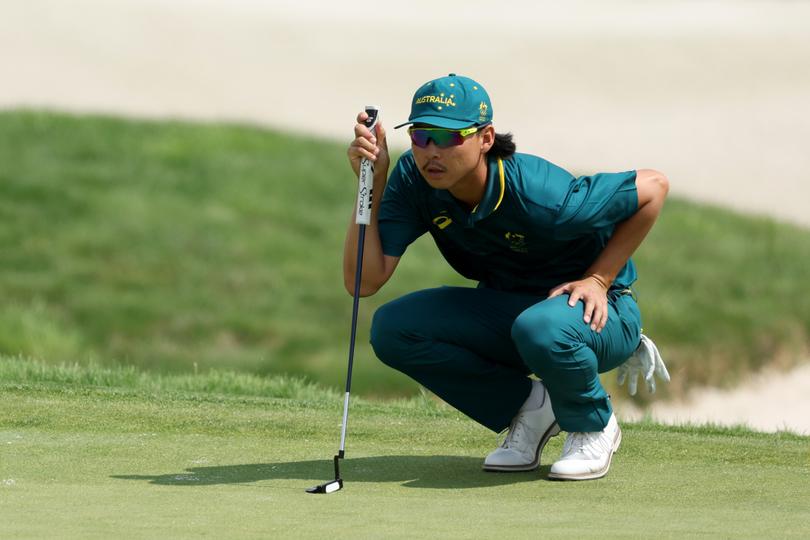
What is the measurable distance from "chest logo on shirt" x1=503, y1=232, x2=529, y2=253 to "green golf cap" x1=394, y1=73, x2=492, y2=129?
0.32 metres

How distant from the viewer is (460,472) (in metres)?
4.37

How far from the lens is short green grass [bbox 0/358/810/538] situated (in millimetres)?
3344

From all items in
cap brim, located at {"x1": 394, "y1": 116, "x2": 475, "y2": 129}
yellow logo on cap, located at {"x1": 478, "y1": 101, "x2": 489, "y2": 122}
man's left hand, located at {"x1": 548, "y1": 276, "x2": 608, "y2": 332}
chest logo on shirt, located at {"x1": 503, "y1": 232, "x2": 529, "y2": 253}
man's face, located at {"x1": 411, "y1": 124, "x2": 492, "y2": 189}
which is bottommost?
man's left hand, located at {"x1": 548, "y1": 276, "x2": 608, "y2": 332}

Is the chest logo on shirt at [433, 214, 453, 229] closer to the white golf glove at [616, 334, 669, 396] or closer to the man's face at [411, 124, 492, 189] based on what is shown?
the man's face at [411, 124, 492, 189]

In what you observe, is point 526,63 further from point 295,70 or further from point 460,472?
point 460,472

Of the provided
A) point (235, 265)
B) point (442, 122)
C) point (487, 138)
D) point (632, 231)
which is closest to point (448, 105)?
point (442, 122)

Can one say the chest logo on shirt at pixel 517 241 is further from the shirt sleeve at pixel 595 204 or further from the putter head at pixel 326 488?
the putter head at pixel 326 488

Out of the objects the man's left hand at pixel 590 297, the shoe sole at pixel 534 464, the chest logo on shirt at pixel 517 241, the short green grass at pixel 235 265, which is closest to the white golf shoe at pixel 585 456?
the shoe sole at pixel 534 464

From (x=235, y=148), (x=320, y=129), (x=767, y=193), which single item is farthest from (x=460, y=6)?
(x=235, y=148)

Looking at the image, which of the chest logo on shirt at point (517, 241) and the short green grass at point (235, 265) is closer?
the chest logo on shirt at point (517, 241)

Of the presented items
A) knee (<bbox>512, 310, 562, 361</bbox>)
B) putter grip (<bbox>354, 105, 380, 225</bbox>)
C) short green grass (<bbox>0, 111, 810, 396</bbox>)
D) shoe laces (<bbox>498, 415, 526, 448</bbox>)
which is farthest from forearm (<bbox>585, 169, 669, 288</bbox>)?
short green grass (<bbox>0, 111, 810, 396</bbox>)

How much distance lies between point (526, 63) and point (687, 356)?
14.8 m

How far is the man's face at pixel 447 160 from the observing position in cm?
410

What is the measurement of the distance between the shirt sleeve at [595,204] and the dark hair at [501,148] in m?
0.19
